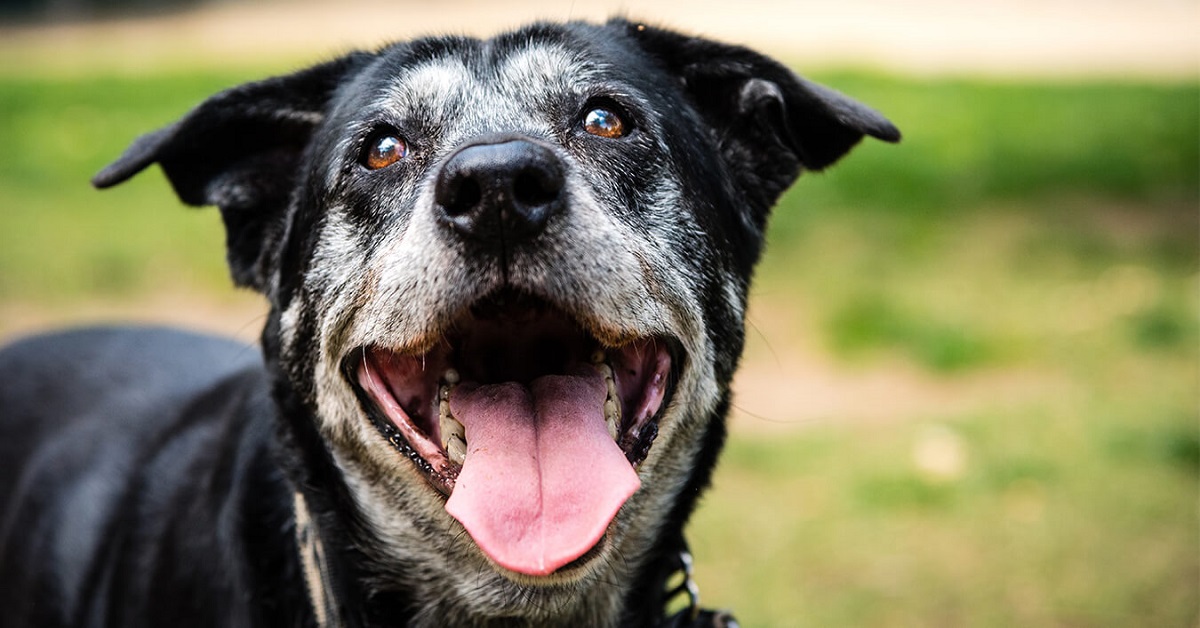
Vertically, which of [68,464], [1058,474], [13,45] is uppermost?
[68,464]

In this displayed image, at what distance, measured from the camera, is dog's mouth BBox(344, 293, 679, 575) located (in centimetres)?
239

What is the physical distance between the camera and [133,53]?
17.5 m

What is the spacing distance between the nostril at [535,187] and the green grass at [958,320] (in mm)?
2038

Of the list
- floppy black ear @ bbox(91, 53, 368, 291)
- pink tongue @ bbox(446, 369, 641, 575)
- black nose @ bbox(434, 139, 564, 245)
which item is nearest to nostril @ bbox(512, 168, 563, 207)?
black nose @ bbox(434, 139, 564, 245)

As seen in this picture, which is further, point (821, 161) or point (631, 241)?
point (821, 161)

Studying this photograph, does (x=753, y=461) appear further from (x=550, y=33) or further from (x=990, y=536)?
(x=550, y=33)

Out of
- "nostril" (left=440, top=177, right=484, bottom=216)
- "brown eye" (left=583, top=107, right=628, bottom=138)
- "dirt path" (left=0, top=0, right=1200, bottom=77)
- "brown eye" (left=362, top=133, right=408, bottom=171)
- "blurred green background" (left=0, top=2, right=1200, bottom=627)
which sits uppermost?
"nostril" (left=440, top=177, right=484, bottom=216)

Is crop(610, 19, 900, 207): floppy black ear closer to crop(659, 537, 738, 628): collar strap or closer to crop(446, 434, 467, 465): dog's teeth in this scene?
crop(659, 537, 738, 628): collar strap

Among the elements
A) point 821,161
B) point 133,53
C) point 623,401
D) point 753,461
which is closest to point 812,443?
point 753,461

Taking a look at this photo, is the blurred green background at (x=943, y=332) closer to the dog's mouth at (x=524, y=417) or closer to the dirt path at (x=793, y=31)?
the dog's mouth at (x=524, y=417)

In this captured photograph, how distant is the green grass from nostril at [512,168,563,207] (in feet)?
6.69

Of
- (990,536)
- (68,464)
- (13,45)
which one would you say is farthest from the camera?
(13,45)

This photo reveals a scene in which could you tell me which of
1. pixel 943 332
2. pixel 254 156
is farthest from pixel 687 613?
pixel 943 332

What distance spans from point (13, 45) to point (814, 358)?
56.7 feet
